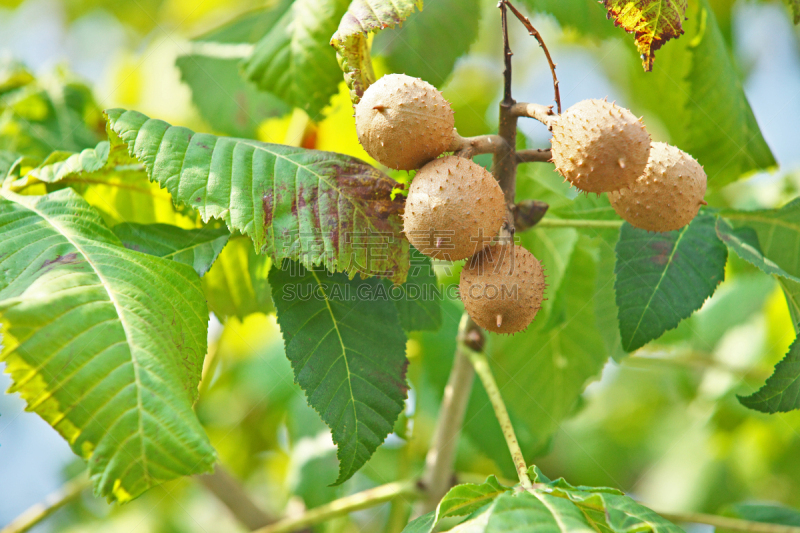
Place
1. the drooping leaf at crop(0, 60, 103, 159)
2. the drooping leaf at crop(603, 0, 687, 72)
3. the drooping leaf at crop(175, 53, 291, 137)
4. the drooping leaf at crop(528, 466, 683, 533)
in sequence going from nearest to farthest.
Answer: the drooping leaf at crop(528, 466, 683, 533) → the drooping leaf at crop(603, 0, 687, 72) → the drooping leaf at crop(0, 60, 103, 159) → the drooping leaf at crop(175, 53, 291, 137)

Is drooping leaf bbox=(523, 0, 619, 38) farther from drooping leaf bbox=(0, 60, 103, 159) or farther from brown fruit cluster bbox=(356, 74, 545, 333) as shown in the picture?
drooping leaf bbox=(0, 60, 103, 159)

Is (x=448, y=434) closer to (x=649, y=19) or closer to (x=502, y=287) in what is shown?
(x=502, y=287)

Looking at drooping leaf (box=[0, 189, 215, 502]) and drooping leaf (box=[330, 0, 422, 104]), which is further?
drooping leaf (box=[330, 0, 422, 104])

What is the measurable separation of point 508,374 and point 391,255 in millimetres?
1149

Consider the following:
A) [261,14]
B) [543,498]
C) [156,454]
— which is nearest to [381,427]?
[543,498]

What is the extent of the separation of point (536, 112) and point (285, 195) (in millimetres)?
558

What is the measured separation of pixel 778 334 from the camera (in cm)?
279

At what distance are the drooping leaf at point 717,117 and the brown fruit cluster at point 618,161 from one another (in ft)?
2.38

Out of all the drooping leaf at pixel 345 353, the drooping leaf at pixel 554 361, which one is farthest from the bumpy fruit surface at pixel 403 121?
the drooping leaf at pixel 554 361

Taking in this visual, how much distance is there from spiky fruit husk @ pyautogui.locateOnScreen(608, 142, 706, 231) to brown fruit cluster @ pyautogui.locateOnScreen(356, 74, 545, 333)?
0.26 metres

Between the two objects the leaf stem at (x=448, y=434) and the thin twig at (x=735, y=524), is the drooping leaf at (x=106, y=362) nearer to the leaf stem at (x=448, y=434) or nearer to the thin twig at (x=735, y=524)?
the leaf stem at (x=448, y=434)

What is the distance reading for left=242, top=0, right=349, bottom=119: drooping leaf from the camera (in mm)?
1688

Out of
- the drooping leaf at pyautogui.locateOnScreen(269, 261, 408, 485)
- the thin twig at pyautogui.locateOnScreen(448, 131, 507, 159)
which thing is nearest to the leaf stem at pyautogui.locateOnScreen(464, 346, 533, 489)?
the drooping leaf at pyautogui.locateOnScreen(269, 261, 408, 485)

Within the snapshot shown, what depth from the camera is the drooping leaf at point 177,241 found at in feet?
4.58
